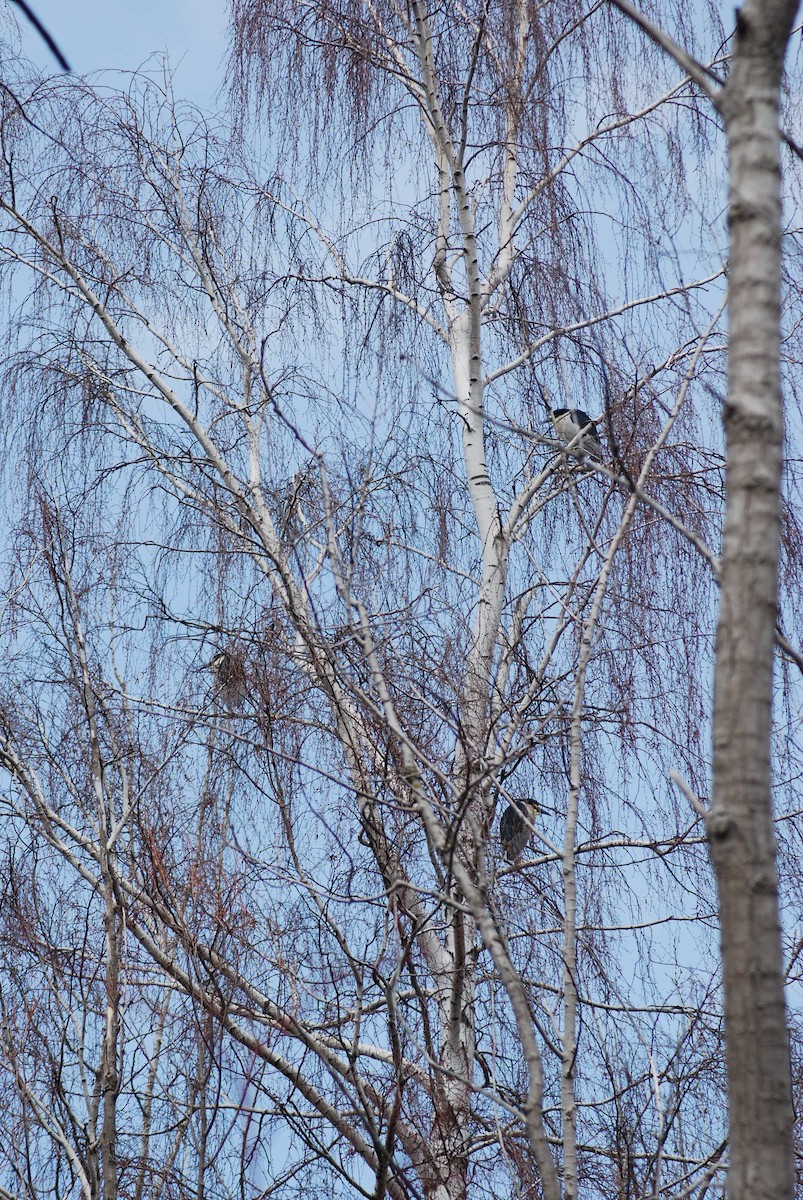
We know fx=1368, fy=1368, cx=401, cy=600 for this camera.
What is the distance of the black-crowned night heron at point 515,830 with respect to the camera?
15.7ft

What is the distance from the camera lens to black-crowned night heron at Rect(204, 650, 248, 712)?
16.7ft

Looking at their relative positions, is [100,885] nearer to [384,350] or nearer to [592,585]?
Result: [592,585]

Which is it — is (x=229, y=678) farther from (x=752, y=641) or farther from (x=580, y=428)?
(x=752, y=641)

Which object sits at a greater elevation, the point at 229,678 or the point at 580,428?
the point at 580,428

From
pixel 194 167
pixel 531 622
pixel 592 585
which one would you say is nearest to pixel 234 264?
pixel 194 167

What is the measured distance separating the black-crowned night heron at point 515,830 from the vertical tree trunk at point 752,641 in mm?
2947

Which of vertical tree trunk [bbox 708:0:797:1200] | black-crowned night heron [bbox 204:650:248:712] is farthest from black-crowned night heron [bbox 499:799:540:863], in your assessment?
vertical tree trunk [bbox 708:0:797:1200]

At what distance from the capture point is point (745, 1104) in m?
1.66

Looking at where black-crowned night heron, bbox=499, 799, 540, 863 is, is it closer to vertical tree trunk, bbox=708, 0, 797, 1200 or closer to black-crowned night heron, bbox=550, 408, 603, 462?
black-crowned night heron, bbox=550, 408, 603, 462

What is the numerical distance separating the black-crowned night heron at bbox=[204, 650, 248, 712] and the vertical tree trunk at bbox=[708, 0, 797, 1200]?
3.36 metres

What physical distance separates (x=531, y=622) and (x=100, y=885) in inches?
69.2

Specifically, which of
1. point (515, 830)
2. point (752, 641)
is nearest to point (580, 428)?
point (515, 830)

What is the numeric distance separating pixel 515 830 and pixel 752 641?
11.0 ft

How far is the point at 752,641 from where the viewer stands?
1775 mm
